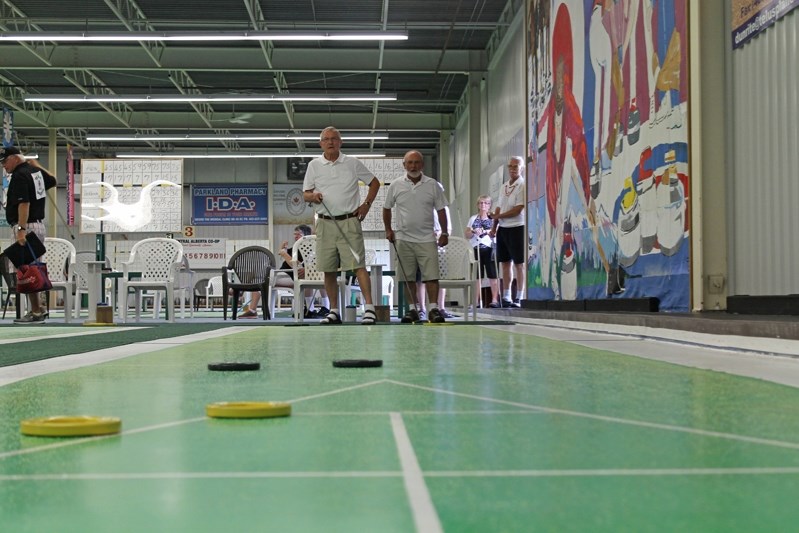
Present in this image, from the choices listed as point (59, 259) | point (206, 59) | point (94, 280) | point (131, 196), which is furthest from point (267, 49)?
point (94, 280)

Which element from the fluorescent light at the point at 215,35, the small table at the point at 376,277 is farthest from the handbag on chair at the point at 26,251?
the fluorescent light at the point at 215,35

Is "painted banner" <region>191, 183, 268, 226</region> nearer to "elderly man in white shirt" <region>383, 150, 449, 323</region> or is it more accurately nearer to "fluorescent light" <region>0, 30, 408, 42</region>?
"fluorescent light" <region>0, 30, 408, 42</region>

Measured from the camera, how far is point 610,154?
6.56 m

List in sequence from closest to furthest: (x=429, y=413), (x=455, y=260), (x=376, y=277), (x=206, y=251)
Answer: (x=429, y=413) → (x=455, y=260) → (x=376, y=277) → (x=206, y=251)

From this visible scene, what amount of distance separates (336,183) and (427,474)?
5.30 metres

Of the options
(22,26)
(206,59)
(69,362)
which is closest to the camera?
(69,362)

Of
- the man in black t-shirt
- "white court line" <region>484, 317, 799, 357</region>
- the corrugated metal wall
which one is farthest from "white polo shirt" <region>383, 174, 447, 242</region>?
the man in black t-shirt

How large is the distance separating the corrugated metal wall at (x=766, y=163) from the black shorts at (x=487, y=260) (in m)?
5.10

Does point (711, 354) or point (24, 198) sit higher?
point (24, 198)

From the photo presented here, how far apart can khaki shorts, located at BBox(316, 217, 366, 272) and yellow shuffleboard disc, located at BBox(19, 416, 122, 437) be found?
190 inches

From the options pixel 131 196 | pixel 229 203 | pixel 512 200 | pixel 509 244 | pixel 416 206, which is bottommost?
pixel 509 244

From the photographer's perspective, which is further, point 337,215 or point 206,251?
point 206,251

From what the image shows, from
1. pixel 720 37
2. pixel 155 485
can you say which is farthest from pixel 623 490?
pixel 720 37

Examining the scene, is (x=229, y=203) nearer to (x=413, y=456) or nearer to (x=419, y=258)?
(x=419, y=258)
